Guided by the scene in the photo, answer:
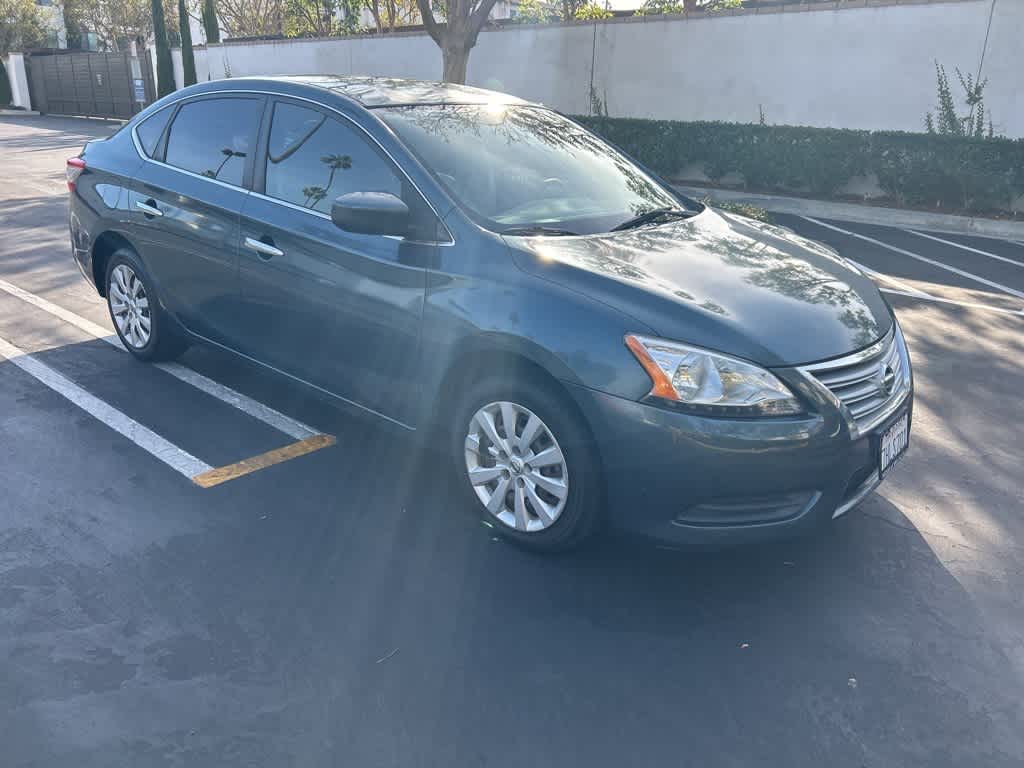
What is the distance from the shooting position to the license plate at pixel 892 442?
338 centimetres

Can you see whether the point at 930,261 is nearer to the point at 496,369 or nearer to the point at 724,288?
the point at 724,288

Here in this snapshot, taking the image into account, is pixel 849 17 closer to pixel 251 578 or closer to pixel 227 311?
pixel 227 311

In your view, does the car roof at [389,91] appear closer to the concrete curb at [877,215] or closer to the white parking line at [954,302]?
the white parking line at [954,302]

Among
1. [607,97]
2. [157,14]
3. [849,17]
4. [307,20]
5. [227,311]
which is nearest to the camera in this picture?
[227,311]

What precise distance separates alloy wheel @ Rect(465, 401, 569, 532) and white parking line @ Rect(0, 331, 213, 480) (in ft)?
4.87

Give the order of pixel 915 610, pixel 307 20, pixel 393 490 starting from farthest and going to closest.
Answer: pixel 307 20, pixel 393 490, pixel 915 610

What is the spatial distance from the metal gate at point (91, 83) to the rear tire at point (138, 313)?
2769 centimetres

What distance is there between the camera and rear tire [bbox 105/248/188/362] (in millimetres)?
5289

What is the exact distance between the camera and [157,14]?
29.7 m

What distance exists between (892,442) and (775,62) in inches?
513

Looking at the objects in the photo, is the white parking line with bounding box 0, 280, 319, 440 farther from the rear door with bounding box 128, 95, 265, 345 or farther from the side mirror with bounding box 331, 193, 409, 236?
the side mirror with bounding box 331, 193, 409, 236

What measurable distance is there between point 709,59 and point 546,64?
408 centimetres

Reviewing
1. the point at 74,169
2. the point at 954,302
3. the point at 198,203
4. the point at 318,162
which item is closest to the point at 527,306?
the point at 318,162

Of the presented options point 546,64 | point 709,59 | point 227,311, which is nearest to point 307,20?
point 546,64
